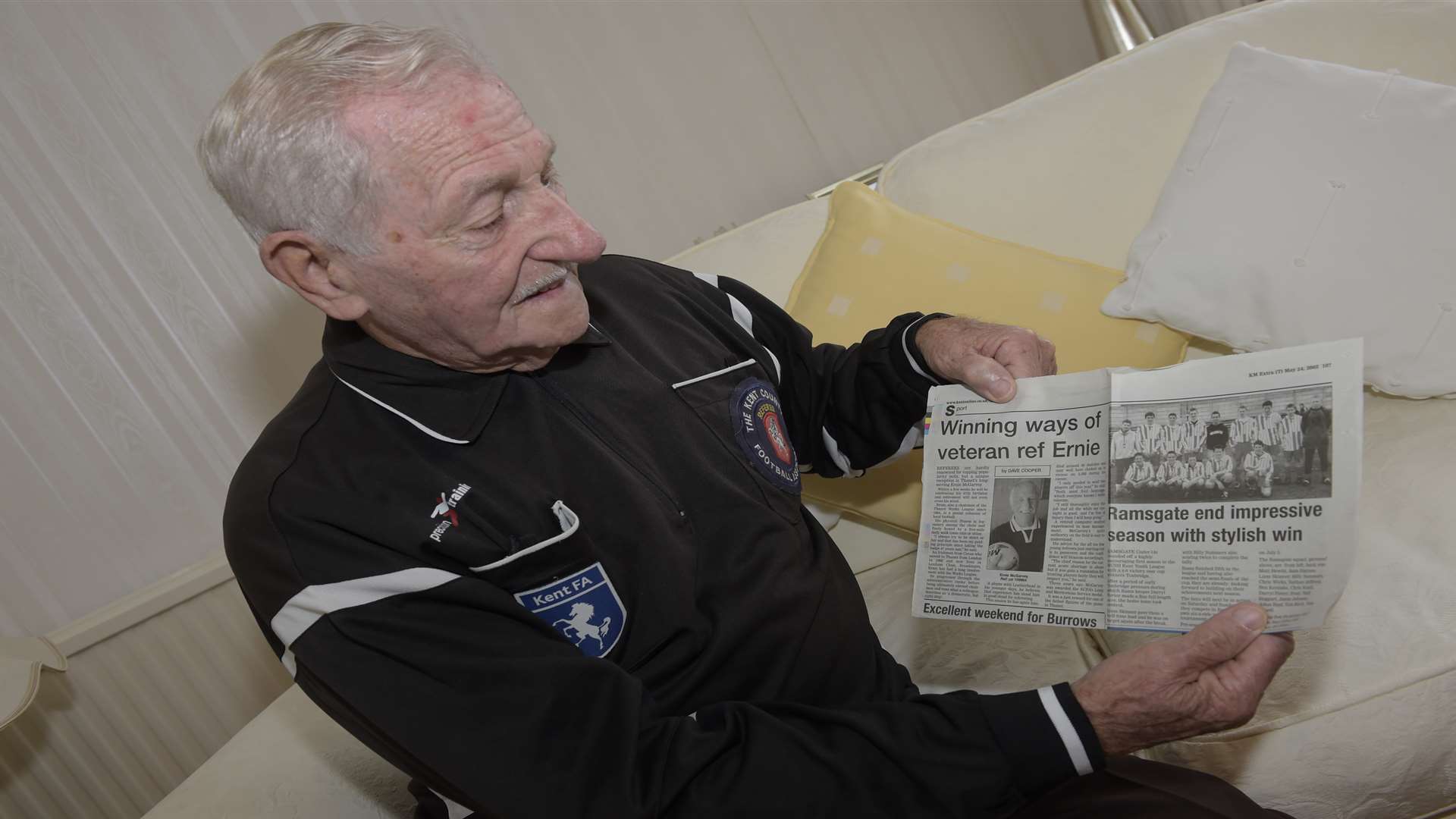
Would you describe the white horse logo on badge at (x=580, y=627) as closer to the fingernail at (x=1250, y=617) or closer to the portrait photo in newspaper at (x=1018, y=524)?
the portrait photo in newspaper at (x=1018, y=524)

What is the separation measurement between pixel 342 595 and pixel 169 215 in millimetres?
1220

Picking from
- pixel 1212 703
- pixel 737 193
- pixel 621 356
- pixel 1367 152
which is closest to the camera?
pixel 1212 703

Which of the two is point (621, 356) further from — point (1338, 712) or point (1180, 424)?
point (1338, 712)

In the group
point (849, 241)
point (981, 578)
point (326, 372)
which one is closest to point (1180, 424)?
point (981, 578)

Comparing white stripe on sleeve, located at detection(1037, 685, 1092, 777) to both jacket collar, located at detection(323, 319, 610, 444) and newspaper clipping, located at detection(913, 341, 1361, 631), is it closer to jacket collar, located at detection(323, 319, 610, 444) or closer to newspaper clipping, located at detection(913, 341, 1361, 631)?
newspaper clipping, located at detection(913, 341, 1361, 631)

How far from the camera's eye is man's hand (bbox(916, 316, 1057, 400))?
1.08 meters

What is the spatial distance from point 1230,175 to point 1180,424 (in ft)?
2.02

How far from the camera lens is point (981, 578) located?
3.33ft

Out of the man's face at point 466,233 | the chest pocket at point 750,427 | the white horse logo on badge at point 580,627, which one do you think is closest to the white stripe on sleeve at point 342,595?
the white horse logo on badge at point 580,627

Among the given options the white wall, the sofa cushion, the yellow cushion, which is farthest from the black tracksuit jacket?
the white wall

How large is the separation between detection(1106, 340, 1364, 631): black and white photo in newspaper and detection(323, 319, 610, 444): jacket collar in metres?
0.61

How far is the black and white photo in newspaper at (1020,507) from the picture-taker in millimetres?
960

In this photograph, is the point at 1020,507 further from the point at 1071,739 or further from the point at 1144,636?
the point at 1144,636

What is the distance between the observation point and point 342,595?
91 centimetres
